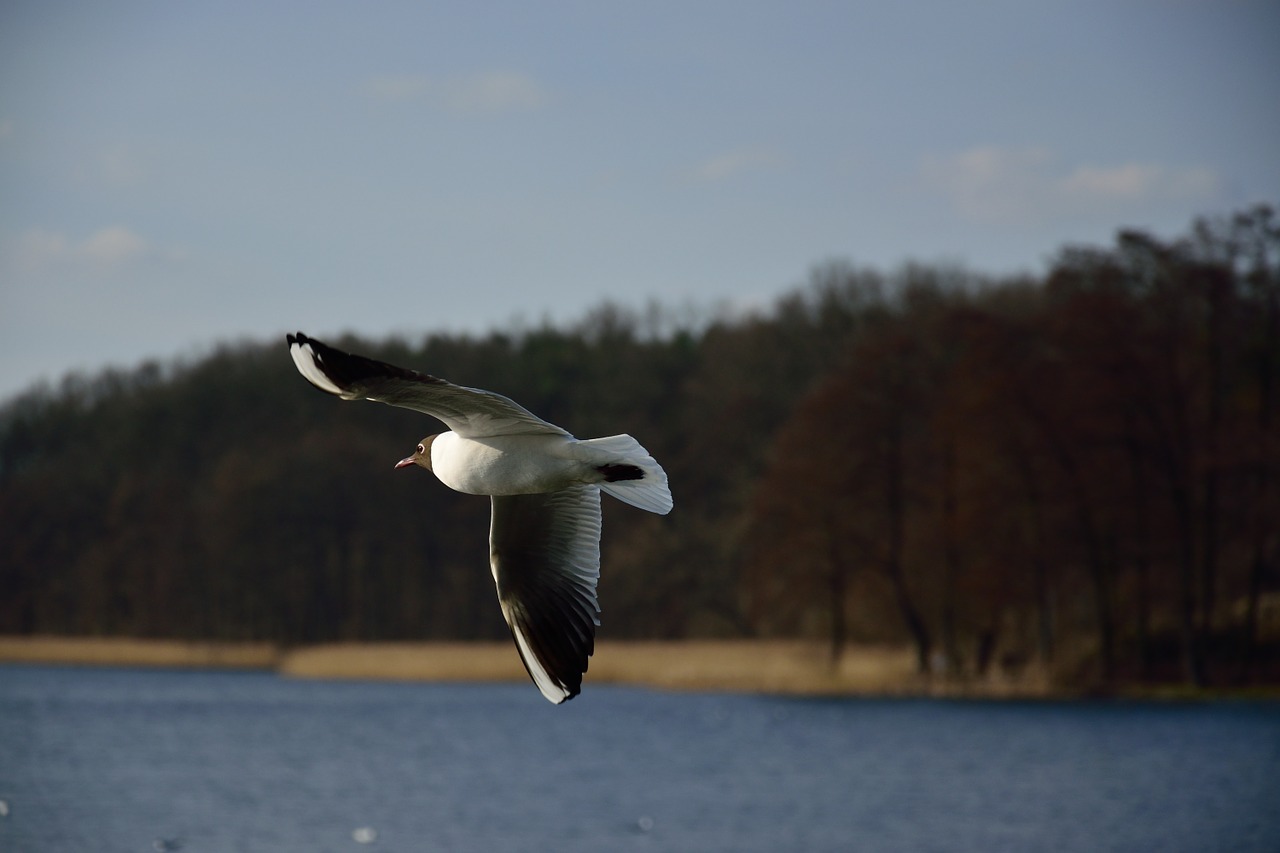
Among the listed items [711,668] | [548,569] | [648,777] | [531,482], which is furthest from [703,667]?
[531,482]

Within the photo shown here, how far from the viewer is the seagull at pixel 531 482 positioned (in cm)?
645

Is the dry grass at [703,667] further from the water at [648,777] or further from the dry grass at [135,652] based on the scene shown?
the dry grass at [135,652]

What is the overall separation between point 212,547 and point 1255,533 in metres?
31.7

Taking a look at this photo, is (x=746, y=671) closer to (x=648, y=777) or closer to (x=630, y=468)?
(x=648, y=777)

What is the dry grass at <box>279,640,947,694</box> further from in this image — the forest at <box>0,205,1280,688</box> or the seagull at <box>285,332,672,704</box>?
the seagull at <box>285,332,672,704</box>

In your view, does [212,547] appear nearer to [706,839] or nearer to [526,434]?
[706,839]

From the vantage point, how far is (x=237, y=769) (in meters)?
26.1

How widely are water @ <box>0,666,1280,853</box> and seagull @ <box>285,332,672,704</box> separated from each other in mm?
10728

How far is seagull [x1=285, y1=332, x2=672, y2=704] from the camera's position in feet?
21.2

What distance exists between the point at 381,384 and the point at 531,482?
3.58 ft

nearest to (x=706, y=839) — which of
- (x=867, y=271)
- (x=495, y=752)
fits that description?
(x=495, y=752)

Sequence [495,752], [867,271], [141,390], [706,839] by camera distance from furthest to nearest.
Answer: [141,390], [867,271], [495,752], [706,839]

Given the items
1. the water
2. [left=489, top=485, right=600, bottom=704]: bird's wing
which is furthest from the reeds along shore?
[left=489, top=485, right=600, bottom=704]: bird's wing

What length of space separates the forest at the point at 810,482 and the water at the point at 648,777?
300 cm
